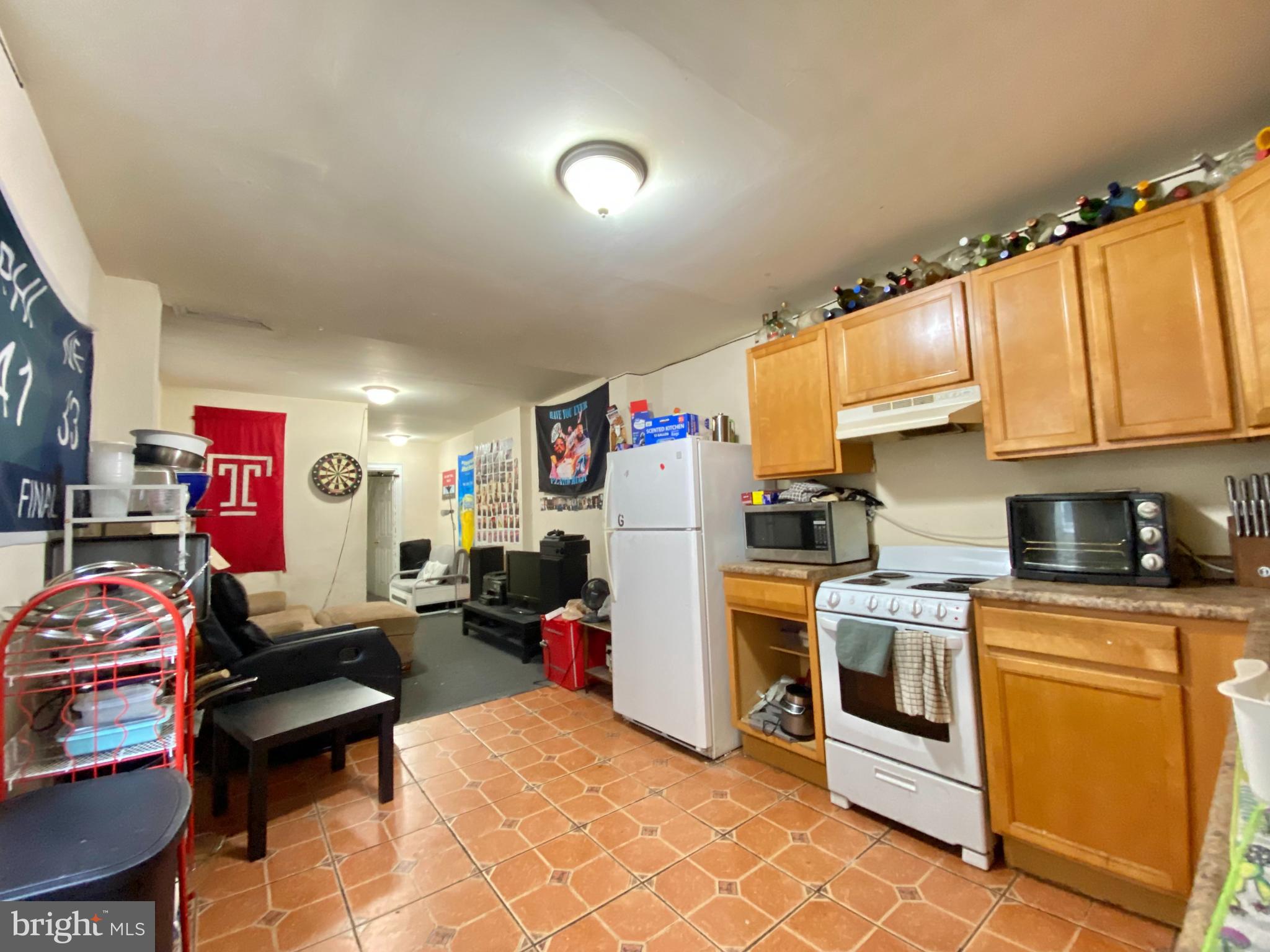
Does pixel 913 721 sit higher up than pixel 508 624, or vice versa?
pixel 913 721

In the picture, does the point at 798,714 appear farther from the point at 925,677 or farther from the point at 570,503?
the point at 570,503

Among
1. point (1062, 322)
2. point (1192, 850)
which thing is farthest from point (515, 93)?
point (1192, 850)

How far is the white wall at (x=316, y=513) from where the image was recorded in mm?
5020

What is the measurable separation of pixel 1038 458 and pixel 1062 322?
1.74 feet

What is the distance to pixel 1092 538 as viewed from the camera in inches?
68.0

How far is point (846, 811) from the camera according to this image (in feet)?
6.84

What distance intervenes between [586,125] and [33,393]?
1.83m

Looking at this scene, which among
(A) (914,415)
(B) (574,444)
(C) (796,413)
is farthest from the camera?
(B) (574,444)

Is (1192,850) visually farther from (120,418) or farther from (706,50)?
(120,418)

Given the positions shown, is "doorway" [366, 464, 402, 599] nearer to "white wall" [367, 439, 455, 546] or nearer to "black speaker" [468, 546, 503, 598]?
"white wall" [367, 439, 455, 546]

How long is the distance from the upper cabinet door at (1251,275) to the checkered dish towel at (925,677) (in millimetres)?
1115

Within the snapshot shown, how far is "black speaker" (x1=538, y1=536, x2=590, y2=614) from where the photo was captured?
4.35 metres

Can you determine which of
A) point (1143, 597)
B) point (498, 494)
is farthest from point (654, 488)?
point (498, 494)

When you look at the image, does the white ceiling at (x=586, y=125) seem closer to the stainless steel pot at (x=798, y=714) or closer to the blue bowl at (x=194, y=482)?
the blue bowl at (x=194, y=482)
